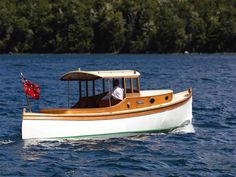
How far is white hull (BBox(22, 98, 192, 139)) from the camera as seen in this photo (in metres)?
23.1

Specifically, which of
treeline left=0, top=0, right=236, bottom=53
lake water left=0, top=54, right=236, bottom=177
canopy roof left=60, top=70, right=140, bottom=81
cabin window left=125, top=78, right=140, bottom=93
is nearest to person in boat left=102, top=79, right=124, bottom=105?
canopy roof left=60, top=70, right=140, bottom=81

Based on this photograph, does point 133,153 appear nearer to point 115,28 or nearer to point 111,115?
point 111,115

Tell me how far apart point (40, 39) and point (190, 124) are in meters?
117

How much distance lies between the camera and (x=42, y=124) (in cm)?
2311

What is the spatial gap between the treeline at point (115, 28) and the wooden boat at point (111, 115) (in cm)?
11055

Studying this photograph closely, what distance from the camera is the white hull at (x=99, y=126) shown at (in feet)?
75.7

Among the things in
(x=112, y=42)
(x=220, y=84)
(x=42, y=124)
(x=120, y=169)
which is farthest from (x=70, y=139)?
(x=112, y=42)

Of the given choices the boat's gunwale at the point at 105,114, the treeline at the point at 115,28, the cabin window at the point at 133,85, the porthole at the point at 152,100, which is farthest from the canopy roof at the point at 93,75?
the treeline at the point at 115,28

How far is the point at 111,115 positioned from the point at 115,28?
4593 inches

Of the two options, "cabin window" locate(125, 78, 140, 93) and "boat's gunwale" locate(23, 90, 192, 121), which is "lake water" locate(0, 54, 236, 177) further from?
"cabin window" locate(125, 78, 140, 93)

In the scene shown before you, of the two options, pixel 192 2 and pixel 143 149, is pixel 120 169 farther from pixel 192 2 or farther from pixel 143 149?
pixel 192 2

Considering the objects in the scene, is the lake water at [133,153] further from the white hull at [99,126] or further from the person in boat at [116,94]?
the person in boat at [116,94]

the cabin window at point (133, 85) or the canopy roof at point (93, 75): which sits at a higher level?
the canopy roof at point (93, 75)

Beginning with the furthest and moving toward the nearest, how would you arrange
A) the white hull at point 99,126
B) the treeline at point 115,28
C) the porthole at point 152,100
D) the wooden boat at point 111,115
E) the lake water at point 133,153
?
the treeline at point 115,28 < the porthole at point 152,100 < the wooden boat at point 111,115 < the white hull at point 99,126 < the lake water at point 133,153
